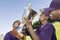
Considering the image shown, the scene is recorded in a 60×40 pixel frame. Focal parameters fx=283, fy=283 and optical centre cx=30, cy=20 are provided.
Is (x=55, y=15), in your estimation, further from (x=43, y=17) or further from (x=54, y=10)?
(x=43, y=17)

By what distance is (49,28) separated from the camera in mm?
5340

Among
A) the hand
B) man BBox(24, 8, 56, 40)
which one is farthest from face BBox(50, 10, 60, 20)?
the hand

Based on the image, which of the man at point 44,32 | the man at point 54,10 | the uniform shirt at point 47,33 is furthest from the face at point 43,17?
the man at point 54,10

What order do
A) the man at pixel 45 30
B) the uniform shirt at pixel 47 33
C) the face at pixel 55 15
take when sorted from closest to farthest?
the face at pixel 55 15
the man at pixel 45 30
the uniform shirt at pixel 47 33

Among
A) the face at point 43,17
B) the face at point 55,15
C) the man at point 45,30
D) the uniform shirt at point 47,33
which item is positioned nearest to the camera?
the face at point 55,15

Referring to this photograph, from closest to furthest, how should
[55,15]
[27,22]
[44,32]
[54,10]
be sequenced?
1. [55,15]
2. [54,10]
3. [27,22]
4. [44,32]

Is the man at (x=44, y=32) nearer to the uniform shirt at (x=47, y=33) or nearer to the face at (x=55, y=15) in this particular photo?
the uniform shirt at (x=47, y=33)

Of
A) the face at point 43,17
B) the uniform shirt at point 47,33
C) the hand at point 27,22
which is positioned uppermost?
the face at point 43,17

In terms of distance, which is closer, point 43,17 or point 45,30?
point 45,30

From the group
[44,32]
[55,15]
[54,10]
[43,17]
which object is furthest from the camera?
[43,17]

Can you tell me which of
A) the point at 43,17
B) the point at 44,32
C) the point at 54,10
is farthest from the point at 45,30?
the point at 54,10

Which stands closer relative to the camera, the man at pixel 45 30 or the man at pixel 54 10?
the man at pixel 54 10

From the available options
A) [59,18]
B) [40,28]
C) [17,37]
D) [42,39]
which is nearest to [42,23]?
[40,28]

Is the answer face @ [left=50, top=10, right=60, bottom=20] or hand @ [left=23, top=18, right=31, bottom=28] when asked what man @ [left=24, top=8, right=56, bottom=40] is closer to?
hand @ [left=23, top=18, right=31, bottom=28]
